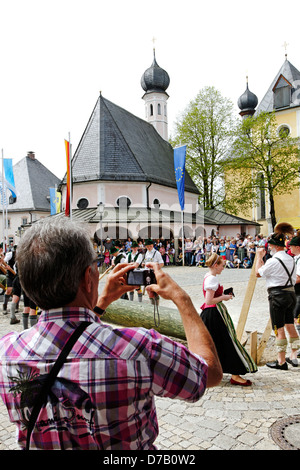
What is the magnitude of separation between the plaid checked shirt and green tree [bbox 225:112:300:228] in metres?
33.8

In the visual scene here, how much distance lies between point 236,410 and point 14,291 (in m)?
6.42

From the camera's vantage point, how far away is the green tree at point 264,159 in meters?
32.7

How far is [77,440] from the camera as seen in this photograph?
3.91 feet

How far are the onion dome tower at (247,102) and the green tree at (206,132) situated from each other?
1126 cm

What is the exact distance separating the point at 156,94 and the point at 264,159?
677 inches

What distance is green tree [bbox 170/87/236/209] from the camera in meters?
35.1

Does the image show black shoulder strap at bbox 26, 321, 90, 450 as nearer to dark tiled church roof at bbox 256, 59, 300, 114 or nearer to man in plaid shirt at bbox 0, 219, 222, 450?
man in plaid shirt at bbox 0, 219, 222, 450

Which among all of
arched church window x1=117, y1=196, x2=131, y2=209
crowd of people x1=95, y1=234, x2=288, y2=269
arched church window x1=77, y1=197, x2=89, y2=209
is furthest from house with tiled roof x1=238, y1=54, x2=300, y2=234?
arched church window x1=77, y1=197, x2=89, y2=209

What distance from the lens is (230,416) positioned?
3.63 m

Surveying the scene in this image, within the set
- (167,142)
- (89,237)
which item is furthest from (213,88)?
(89,237)

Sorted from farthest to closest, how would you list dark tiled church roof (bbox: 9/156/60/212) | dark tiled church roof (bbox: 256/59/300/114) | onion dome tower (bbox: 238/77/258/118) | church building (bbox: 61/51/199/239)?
dark tiled church roof (bbox: 9/156/60/212) < onion dome tower (bbox: 238/77/258/118) < dark tiled church roof (bbox: 256/59/300/114) < church building (bbox: 61/51/199/239)

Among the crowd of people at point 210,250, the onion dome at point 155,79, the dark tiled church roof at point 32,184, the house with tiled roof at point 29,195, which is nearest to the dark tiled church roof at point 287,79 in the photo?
the onion dome at point 155,79

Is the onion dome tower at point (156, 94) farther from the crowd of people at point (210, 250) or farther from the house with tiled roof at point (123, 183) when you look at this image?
the crowd of people at point (210, 250)

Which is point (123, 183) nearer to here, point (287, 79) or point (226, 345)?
point (287, 79)
